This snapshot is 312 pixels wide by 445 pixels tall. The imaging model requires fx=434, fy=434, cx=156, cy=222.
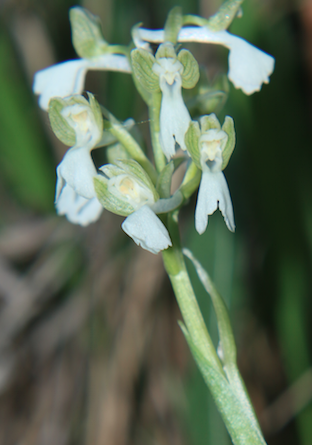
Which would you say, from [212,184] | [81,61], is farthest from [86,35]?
[212,184]

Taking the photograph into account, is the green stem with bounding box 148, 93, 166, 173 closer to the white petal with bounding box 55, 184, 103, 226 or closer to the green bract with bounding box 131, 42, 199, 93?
the green bract with bounding box 131, 42, 199, 93

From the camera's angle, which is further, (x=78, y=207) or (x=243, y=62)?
(x=78, y=207)

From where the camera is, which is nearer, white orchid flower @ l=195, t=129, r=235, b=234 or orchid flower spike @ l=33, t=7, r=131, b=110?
white orchid flower @ l=195, t=129, r=235, b=234

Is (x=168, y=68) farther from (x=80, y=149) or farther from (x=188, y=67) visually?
(x=80, y=149)

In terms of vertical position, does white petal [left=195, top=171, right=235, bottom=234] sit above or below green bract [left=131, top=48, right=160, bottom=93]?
below

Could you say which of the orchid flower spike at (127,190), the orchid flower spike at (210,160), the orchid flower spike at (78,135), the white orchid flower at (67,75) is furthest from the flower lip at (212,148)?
the white orchid flower at (67,75)

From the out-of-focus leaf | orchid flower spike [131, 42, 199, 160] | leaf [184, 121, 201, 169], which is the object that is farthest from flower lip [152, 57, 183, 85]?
the out-of-focus leaf
